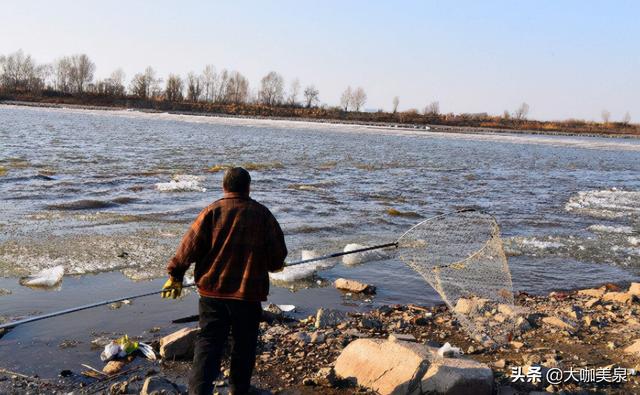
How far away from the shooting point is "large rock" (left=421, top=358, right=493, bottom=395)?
4.58 metres

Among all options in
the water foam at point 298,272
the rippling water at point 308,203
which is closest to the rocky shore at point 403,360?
the water foam at point 298,272

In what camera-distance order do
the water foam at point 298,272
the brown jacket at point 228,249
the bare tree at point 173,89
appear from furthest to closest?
the bare tree at point 173,89, the water foam at point 298,272, the brown jacket at point 228,249

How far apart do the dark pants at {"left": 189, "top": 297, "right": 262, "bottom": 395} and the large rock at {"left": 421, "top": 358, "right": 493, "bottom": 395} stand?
1409 mm

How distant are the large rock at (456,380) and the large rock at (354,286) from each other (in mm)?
3292

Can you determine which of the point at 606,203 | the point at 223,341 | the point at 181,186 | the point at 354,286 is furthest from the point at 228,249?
the point at 606,203

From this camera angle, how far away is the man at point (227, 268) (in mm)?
4387

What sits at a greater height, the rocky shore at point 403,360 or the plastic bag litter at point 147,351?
the rocky shore at point 403,360

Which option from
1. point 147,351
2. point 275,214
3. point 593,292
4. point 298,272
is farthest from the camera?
point 275,214

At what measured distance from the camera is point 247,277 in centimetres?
441

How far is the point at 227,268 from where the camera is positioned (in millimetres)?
4402

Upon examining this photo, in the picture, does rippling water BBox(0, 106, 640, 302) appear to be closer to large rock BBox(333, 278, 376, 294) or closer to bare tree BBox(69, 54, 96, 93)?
large rock BBox(333, 278, 376, 294)

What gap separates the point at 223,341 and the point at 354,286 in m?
3.76

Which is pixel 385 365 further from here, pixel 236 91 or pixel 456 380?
pixel 236 91

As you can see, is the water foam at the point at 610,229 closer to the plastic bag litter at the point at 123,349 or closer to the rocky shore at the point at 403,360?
the rocky shore at the point at 403,360
